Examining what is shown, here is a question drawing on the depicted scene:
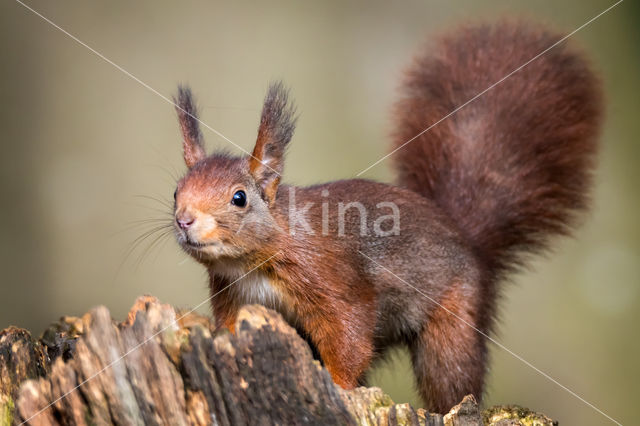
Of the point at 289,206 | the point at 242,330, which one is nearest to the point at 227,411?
the point at 242,330

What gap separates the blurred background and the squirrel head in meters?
1.10

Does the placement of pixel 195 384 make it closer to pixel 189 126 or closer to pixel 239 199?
pixel 239 199

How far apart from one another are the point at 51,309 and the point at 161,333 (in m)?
1.85

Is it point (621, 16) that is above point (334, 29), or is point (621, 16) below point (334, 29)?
below

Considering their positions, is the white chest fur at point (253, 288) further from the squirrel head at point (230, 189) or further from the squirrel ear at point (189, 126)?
the squirrel ear at point (189, 126)

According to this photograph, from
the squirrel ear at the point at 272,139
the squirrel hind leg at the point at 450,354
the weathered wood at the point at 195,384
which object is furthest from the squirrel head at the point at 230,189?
the squirrel hind leg at the point at 450,354

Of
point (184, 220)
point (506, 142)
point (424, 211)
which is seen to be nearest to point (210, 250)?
point (184, 220)

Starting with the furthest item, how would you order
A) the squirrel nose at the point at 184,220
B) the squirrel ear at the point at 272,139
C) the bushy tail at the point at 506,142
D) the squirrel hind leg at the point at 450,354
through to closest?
the bushy tail at the point at 506,142 < the squirrel hind leg at the point at 450,354 < the squirrel ear at the point at 272,139 < the squirrel nose at the point at 184,220

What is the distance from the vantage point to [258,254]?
141 cm

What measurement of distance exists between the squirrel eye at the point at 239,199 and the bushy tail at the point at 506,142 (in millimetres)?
719

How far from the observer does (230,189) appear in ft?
4.49

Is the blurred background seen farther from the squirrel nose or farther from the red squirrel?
the squirrel nose

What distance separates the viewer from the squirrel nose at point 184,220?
1277 millimetres

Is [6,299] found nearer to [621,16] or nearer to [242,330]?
[242,330]
